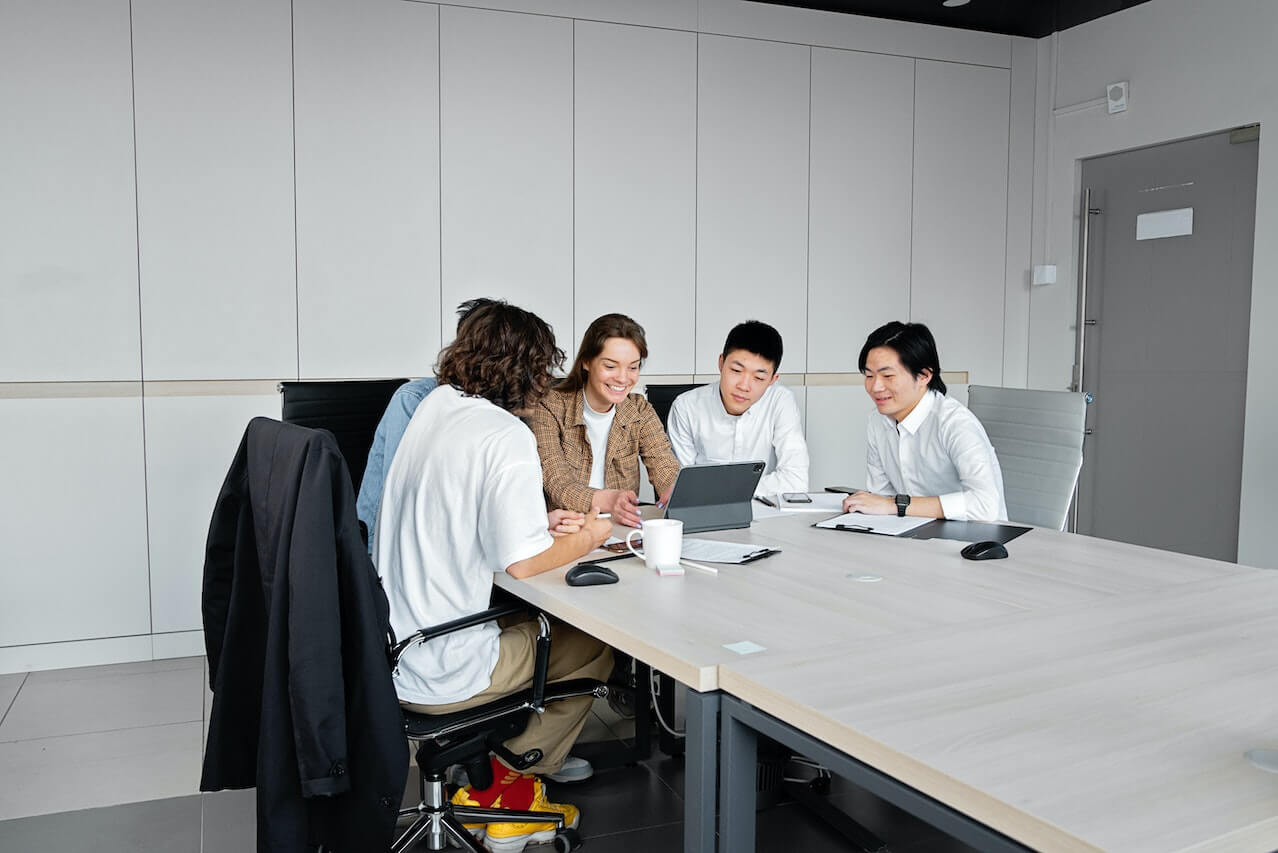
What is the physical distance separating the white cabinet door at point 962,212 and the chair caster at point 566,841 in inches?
156

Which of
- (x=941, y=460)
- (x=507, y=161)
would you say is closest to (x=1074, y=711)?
(x=941, y=460)

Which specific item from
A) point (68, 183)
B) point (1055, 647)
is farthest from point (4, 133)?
point (1055, 647)

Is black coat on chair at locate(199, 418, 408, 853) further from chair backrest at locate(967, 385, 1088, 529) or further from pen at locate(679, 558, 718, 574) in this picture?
chair backrest at locate(967, 385, 1088, 529)

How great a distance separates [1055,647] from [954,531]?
109 cm

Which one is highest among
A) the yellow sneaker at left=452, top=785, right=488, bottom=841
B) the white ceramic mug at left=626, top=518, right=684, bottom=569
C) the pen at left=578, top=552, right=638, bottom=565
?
the white ceramic mug at left=626, top=518, right=684, bottom=569

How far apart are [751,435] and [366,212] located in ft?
6.70

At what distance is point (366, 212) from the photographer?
4.43 m

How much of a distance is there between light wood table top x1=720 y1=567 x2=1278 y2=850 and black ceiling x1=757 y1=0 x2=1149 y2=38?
417 centimetres

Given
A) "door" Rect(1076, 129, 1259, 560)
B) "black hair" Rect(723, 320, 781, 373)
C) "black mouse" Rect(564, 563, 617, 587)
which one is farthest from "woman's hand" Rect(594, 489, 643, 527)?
"door" Rect(1076, 129, 1259, 560)

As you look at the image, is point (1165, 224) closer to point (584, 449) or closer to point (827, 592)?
point (584, 449)

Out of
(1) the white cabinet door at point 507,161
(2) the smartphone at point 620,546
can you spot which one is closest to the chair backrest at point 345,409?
(1) the white cabinet door at point 507,161

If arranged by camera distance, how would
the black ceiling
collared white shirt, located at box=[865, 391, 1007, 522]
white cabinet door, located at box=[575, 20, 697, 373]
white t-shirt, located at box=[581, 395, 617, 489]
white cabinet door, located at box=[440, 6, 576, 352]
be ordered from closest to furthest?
collared white shirt, located at box=[865, 391, 1007, 522] < white t-shirt, located at box=[581, 395, 617, 489] < white cabinet door, located at box=[440, 6, 576, 352] < white cabinet door, located at box=[575, 20, 697, 373] < the black ceiling

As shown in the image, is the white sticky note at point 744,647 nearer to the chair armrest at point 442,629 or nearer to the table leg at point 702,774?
the table leg at point 702,774

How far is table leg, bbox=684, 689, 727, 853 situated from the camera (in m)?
1.52
